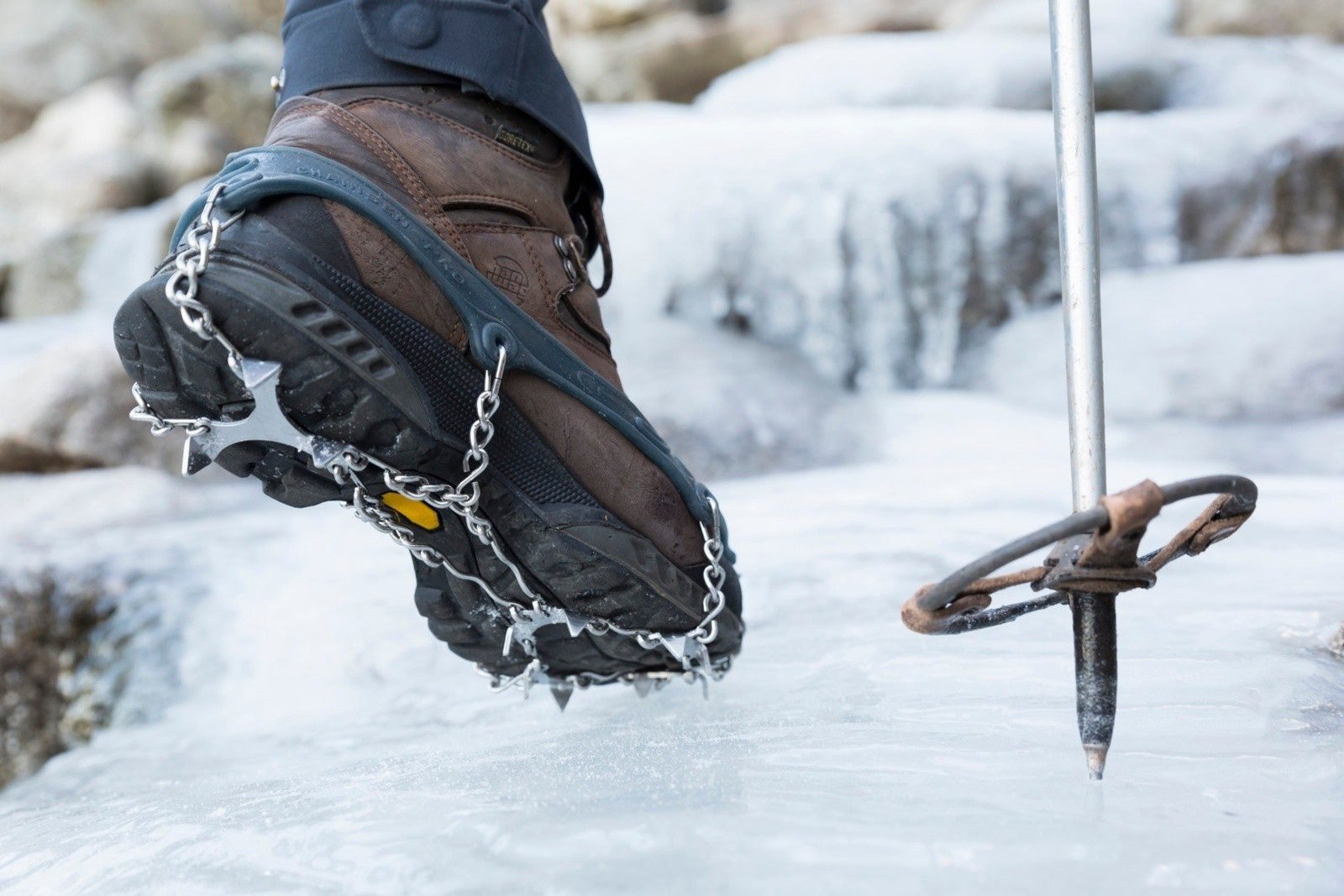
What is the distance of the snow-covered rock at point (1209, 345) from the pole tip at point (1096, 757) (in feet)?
6.61

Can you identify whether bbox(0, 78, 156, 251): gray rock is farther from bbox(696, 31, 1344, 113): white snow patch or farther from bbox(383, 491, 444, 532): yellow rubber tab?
bbox(383, 491, 444, 532): yellow rubber tab

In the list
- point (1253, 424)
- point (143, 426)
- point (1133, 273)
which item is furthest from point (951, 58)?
point (143, 426)

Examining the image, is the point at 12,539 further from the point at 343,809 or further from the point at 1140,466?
the point at 1140,466

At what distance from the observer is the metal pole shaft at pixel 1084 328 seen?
0.65m

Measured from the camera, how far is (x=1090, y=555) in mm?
599

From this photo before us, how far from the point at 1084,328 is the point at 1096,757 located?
0.24 metres

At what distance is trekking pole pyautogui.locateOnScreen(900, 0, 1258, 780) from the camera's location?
58 cm

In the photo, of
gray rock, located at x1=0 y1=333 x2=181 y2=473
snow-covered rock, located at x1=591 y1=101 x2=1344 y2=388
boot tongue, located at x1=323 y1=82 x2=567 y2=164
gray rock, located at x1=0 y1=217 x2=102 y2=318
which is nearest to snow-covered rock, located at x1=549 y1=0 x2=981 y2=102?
gray rock, located at x1=0 y1=217 x2=102 y2=318

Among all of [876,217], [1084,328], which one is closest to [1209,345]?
[876,217]

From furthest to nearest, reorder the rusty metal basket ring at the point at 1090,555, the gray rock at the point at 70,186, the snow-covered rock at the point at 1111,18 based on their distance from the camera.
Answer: the gray rock at the point at 70,186, the snow-covered rock at the point at 1111,18, the rusty metal basket ring at the point at 1090,555

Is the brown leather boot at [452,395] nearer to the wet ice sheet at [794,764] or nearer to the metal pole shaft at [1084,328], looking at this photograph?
the wet ice sheet at [794,764]

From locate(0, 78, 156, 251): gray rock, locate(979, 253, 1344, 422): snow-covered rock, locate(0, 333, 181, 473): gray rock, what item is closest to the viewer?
locate(979, 253, 1344, 422): snow-covered rock

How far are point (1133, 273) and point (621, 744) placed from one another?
2.76 m

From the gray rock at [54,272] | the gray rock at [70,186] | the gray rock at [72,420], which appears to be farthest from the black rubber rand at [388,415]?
the gray rock at [70,186]
